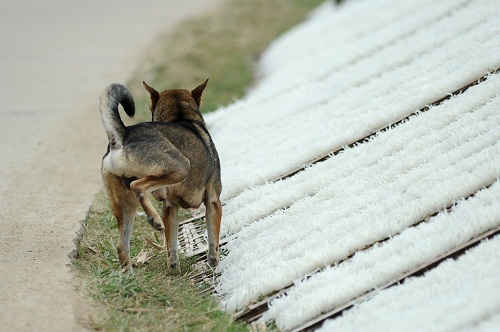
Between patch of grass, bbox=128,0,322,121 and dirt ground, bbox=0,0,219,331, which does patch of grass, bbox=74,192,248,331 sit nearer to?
dirt ground, bbox=0,0,219,331

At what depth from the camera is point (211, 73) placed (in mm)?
11258

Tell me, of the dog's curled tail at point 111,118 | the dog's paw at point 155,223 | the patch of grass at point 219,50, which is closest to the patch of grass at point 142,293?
the dog's paw at point 155,223

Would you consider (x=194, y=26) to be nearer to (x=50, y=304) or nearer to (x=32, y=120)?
(x=32, y=120)

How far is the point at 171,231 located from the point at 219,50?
7499 millimetres

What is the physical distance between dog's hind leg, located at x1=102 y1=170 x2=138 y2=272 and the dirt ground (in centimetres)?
36

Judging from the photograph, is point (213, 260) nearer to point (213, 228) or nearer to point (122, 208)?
point (213, 228)

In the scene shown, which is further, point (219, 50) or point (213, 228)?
point (219, 50)

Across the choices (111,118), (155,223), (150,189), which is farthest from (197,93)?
(155,223)

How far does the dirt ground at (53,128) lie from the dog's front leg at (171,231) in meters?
0.64

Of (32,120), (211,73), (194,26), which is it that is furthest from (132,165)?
(194,26)

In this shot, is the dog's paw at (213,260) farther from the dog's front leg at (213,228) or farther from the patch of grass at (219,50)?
the patch of grass at (219,50)

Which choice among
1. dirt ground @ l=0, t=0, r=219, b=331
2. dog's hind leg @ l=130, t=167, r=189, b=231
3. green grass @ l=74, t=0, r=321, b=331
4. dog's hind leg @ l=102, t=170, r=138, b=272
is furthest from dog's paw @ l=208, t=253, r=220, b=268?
dirt ground @ l=0, t=0, r=219, b=331

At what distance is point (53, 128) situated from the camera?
8625mm

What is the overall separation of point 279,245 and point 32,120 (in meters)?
4.44
